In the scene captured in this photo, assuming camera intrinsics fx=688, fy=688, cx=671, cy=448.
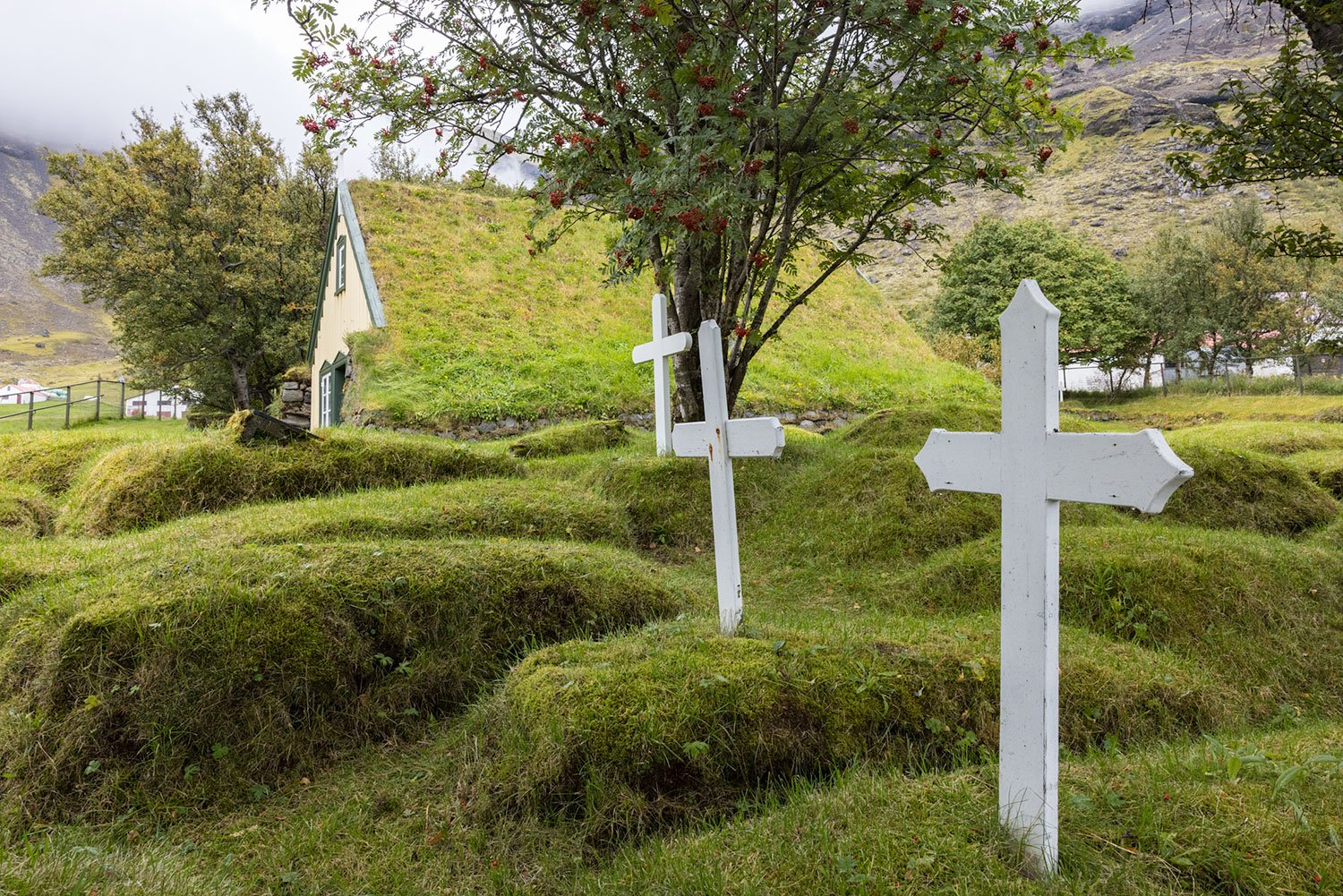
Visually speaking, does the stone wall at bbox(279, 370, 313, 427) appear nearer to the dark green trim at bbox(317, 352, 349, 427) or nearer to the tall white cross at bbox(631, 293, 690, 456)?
the dark green trim at bbox(317, 352, 349, 427)

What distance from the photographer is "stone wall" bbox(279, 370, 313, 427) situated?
19.2 metres

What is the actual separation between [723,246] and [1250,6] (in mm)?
4523

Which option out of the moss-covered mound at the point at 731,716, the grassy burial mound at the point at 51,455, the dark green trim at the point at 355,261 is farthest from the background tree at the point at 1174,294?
the grassy burial mound at the point at 51,455

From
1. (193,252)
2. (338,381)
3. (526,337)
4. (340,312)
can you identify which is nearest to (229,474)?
(526,337)

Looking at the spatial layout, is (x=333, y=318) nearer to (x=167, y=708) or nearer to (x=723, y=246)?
(x=723, y=246)

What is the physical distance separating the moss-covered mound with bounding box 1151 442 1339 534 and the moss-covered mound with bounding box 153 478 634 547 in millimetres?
5837

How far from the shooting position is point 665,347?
8602mm

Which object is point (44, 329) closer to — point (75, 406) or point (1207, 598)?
point (75, 406)

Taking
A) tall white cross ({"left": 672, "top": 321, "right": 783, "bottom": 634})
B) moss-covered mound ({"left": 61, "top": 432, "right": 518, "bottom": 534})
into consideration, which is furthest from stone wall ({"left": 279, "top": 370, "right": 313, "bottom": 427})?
tall white cross ({"left": 672, "top": 321, "right": 783, "bottom": 634})

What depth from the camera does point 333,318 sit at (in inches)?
679

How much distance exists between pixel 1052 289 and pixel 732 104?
43.5m

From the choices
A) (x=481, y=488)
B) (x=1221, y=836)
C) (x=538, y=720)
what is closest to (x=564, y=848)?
(x=538, y=720)

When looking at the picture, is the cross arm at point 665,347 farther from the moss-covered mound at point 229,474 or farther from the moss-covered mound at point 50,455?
the moss-covered mound at point 50,455

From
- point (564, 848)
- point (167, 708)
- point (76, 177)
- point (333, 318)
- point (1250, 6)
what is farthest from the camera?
point (76, 177)
